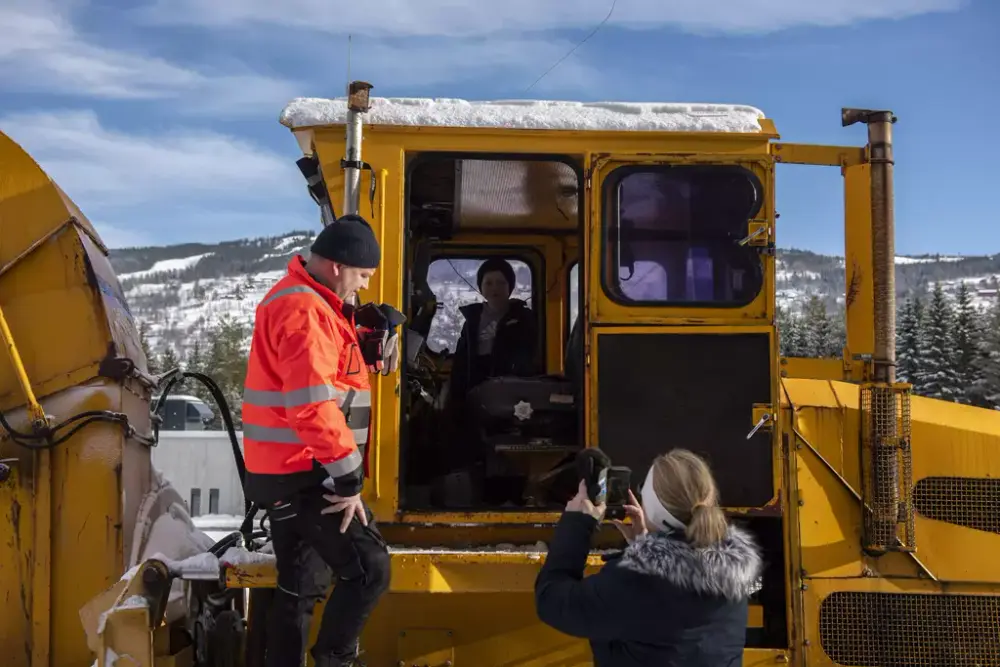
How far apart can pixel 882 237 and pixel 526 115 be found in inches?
60.3

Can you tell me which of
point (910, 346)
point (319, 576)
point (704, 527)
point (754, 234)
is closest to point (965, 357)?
point (910, 346)

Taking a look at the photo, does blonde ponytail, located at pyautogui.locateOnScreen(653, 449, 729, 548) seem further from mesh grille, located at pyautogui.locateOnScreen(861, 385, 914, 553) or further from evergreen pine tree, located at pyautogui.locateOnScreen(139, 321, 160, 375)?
evergreen pine tree, located at pyautogui.locateOnScreen(139, 321, 160, 375)

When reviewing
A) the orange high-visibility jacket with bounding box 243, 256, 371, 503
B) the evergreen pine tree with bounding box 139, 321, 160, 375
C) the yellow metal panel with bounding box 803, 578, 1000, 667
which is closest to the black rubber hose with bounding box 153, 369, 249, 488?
the evergreen pine tree with bounding box 139, 321, 160, 375

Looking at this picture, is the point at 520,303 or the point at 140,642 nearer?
the point at 140,642

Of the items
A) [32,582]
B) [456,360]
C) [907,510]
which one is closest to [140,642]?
[32,582]

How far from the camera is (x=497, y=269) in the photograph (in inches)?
210

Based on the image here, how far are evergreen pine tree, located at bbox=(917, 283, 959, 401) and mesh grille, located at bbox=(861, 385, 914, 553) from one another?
38.8 m

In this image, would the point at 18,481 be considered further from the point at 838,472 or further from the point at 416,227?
the point at 838,472

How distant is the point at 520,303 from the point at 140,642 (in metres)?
2.79

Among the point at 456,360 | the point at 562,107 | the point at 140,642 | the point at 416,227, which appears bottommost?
the point at 140,642

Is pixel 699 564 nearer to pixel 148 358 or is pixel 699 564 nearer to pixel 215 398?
pixel 215 398

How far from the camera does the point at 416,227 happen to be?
501 centimetres

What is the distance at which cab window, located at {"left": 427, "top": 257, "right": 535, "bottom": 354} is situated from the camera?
537 centimetres

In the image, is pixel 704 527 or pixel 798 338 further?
pixel 798 338
